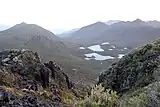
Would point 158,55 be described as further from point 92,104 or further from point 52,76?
point 52,76

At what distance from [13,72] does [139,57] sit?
21468 millimetres

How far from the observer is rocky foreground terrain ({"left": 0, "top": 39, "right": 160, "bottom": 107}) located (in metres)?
17.3

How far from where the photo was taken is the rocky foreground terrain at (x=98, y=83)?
1726 centimetres

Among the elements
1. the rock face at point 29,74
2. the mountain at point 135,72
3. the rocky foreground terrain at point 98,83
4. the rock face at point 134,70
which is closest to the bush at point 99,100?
the rocky foreground terrain at point 98,83

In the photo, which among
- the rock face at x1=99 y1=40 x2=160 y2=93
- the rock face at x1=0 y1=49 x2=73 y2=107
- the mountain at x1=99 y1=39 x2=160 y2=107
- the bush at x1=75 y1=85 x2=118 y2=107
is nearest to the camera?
the bush at x1=75 y1=85 x2=118 y2=107

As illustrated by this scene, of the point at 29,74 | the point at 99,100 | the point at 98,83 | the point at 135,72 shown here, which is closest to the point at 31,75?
the point at 29,74

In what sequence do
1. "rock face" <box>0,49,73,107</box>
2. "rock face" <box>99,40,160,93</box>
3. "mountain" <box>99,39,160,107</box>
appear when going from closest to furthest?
"mountain" <box>99,39,160,107</box>
"rock face" <box>99,40,160,93</box>
"rock face" <box>0,49,73,107</box>

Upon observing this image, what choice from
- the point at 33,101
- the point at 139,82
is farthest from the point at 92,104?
the point at 139,82

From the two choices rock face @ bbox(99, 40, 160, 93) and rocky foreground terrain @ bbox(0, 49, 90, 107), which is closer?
rock face @ bbox(99, 40, 160, 93)

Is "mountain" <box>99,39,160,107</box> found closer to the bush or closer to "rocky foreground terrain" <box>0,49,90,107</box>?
the bush

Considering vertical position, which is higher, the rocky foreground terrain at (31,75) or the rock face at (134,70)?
the rock face at (134,70)

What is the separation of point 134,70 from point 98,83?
5.17 metres

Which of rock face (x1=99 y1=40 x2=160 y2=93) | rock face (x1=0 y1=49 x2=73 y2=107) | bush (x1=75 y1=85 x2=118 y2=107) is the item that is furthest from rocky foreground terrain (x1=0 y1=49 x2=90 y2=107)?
bush (x1=75 y1=85 x2=118 y2=107)

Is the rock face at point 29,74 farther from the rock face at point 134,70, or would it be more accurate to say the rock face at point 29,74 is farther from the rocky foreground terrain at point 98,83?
the rock face at point 134,70
